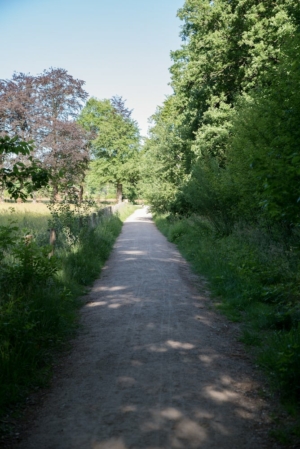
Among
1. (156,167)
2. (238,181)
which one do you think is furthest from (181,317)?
(156,167)

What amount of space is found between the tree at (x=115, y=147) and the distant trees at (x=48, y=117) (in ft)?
51.5

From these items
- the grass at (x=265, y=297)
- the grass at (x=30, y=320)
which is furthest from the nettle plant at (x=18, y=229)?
the grass at (x=265, y=297)

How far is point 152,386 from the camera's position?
5.04 m

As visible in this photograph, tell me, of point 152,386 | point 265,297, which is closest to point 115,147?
point 265,297

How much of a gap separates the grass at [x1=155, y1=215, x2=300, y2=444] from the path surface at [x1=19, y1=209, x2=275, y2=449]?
1.02 feet

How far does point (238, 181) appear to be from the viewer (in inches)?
489

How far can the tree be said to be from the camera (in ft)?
205

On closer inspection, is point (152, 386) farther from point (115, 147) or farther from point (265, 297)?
point (115, 147)

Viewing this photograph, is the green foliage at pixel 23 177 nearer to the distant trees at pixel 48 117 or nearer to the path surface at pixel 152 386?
the path surface at pixel 152 386

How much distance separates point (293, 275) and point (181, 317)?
213 centimetres

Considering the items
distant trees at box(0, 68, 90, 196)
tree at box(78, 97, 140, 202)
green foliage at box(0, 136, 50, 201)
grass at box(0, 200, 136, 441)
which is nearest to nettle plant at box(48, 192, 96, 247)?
grass at box(0, 200, 136, 441)

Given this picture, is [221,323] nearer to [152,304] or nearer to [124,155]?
[152,304]

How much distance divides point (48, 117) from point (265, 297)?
130 ft

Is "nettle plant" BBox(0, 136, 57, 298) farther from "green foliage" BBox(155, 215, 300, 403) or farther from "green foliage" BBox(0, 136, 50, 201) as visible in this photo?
"green foliage" BBox(155, 215, 300, 403)
